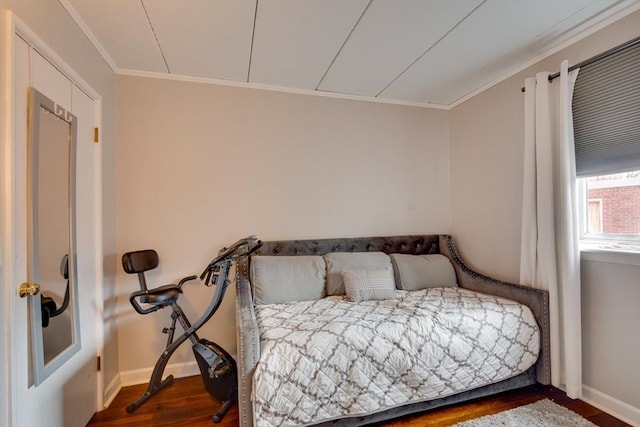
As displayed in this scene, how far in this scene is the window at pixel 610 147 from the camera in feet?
5.69

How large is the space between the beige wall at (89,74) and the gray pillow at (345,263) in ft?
5.49

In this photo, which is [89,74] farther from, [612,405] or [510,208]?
[612,405]

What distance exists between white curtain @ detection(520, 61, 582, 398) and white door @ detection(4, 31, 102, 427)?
296 centimetres

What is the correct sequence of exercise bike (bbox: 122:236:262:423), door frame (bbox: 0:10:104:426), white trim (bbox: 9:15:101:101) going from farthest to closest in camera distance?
exercise bike (bbox: 122:236:262:423) → white trim (bbox: 9:15:101:101) → door frame (bbox: 0:10:104:426)

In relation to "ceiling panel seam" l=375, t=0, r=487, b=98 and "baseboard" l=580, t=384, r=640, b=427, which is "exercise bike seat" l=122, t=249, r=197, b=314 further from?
"baseboard" l=580, t=384, r=640, b=427

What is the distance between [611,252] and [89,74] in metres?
3.52

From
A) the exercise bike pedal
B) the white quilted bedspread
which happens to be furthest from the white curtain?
the exercise bike pedal

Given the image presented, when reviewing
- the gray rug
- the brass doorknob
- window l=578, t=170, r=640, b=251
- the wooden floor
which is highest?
window l=578, t=170, r=640, b=251

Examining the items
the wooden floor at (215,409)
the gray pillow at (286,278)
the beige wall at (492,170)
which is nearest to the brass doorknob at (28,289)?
Result: the wooden floor at (215,409)

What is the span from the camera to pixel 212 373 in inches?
73.3

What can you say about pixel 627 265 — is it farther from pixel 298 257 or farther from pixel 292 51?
pixel 292 51

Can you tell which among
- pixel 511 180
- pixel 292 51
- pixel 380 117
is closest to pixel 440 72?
pixel 380 117

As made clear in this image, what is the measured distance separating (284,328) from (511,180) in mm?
2194

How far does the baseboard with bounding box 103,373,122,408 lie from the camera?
1.99m
